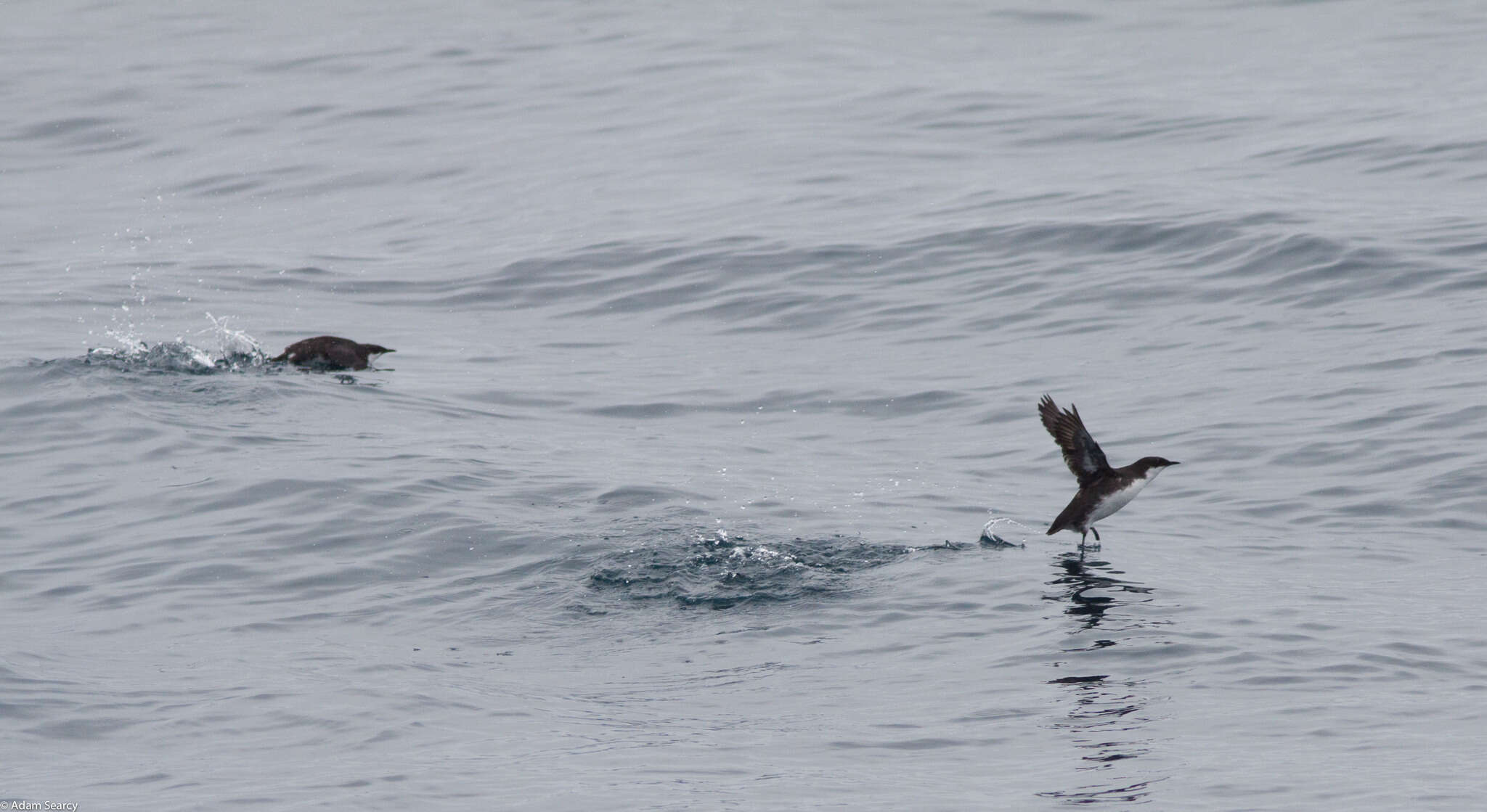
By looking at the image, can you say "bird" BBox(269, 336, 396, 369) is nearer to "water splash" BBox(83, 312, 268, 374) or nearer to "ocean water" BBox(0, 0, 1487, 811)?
"ocean water" BBox(0, 0, 1487, 811)

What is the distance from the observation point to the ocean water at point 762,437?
930 cm

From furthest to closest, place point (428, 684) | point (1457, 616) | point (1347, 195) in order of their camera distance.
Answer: point (1347, 195), point (1457, 616), point (428, 684)

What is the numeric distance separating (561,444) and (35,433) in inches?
186

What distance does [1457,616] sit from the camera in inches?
435

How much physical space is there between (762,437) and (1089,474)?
15.7ft

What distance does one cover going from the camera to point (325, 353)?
60.0 ft

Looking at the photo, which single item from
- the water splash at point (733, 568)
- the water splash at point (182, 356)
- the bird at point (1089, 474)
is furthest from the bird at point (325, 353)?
the bird at point (1089, 474)

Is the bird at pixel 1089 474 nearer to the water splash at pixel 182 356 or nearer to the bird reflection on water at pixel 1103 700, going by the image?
the bird reflection on water at pixel 1103 700

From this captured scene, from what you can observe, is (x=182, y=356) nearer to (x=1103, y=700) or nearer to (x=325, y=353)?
(x=325, y=353)

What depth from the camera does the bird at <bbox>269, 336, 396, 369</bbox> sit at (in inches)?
720

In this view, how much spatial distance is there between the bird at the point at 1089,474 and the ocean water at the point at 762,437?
43cm

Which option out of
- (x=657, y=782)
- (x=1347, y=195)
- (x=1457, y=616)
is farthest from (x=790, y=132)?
(x=657, y=782)

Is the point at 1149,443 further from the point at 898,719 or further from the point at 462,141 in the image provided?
the point at 462,141

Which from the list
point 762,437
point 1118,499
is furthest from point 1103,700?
point 762,437
